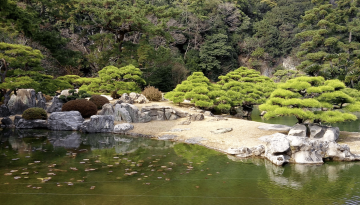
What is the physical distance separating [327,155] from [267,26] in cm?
3009

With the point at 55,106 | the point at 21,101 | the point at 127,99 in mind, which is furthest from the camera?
the point at 127,99

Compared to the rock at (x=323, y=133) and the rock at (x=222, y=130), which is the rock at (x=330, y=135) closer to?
the rock at (x=323, y=133)

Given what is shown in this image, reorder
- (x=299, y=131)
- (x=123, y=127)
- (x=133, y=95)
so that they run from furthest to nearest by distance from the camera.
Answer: (x=133, y=95) < (x=123, y=127) < (x=299, y=131)

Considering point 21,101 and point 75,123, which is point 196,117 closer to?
point 75,123

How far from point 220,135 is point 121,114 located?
188 inches

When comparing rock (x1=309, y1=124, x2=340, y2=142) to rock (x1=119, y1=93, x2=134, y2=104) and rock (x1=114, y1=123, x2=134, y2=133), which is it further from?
rock (x1=119, y1=93, x2=134, y2=104)

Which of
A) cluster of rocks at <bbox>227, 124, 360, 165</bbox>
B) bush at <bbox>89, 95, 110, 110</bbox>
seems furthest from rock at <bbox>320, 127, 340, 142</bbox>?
bush at <bbox>89, 95, 110, 110</bbox>

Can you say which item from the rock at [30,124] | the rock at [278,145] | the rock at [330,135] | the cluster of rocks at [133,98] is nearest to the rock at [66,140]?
the rock at [30,124]

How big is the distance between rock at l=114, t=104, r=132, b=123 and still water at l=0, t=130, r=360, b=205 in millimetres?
3614

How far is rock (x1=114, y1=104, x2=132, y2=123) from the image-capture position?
11.3m

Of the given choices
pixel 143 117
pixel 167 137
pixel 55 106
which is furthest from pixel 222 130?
pixel 55 106

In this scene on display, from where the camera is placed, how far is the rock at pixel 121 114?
11305mm

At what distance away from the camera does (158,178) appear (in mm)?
5098

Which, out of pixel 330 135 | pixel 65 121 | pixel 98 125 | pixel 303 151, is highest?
pixel 65 121
